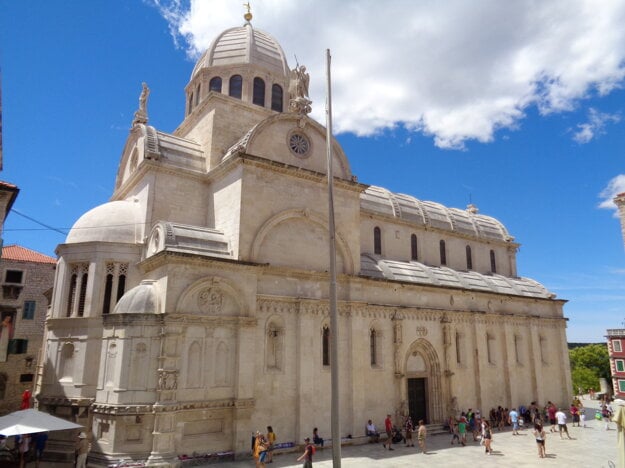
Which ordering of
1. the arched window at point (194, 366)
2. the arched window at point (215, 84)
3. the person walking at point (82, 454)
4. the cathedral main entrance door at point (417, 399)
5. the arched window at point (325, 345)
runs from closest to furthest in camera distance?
the person walking at point (82, 454) → the arched window at point (194, 366) → the arched window at point (325, 345) → the cathedral main entrance door at point (417, 399) → the arched window at point (215, 84)

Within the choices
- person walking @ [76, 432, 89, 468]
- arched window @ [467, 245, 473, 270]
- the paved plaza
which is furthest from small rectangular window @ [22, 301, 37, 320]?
arched window @ [467, 245, 473, 270]

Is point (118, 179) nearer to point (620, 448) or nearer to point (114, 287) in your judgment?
point (114, 287)

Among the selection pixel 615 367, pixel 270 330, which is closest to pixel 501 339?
pixel 270 330

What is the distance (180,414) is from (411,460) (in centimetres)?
939

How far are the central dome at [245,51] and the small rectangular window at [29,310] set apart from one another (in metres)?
19.5

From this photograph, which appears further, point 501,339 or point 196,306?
point 501,339

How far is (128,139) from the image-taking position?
26031 millimetres

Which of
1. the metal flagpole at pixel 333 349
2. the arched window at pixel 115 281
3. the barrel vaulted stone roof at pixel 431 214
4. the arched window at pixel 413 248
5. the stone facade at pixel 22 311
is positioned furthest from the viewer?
the arched window at pixel 413 248

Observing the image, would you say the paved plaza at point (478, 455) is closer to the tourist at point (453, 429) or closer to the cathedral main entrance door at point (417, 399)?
the tourist at point (453, 429)

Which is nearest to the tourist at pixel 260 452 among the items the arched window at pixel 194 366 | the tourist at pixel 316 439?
the arched window at pixel 194 366

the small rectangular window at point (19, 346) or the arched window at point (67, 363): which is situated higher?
the small rectangular window at point (19, 346)

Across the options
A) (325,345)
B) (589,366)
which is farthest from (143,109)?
(589,366)

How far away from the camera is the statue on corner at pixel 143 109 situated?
25656mm

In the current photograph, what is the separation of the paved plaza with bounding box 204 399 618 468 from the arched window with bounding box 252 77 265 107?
19.1m
